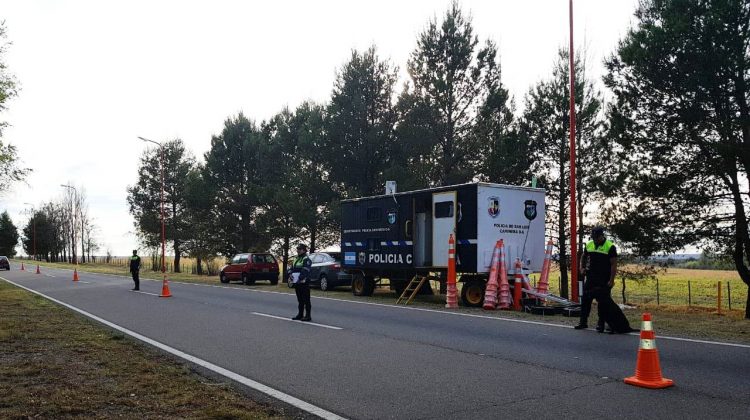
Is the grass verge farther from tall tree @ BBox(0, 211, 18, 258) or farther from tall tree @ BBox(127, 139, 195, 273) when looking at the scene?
tall tree @ BBox(0, 211, 18, 258)

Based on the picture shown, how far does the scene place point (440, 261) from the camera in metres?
17.4

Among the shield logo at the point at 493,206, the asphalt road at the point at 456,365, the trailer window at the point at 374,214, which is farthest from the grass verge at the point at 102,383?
the trailer window at the point at 374,214

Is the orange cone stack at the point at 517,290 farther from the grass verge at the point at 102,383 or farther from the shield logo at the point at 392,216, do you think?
the grass verge at the point at 102,383

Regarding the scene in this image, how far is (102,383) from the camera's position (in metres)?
6.67

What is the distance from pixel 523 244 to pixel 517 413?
472 inches

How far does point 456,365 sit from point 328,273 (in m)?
16.6

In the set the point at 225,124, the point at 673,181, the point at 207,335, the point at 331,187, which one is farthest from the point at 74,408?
the point at 225,124

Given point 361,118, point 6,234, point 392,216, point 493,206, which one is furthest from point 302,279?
point 6,234

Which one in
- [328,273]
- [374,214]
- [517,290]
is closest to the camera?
[517,290]

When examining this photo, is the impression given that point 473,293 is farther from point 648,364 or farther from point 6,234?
point 6,234

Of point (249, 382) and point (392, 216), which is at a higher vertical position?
point (392, 216)

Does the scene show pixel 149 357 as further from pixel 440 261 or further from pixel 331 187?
pixel 331 187

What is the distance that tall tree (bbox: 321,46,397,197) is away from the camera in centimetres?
2902

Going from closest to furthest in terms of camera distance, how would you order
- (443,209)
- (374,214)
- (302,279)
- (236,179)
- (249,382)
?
(249,382) → (302,279) → (443,209) → (374,214) → (236,179)
